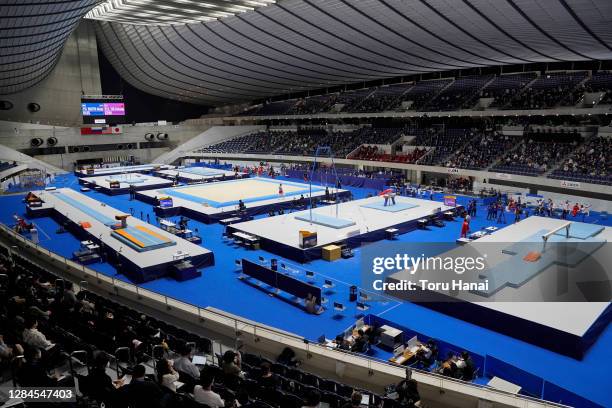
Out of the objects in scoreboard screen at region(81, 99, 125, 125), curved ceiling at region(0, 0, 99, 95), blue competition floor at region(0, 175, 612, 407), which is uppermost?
curved ceiling at region(0, 0, 99, 95)

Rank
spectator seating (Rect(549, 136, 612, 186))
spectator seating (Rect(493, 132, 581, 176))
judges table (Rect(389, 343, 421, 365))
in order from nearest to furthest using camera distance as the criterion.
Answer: judges table (Rect(389, 343, 421, 365))
spectator seating (Rect(549, 136, 612, 186))
spectator seating (Rect(493, 132, 581, 176))

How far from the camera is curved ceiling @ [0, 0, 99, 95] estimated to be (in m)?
22.7

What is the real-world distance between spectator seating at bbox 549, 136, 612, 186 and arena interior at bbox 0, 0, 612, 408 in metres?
0.17

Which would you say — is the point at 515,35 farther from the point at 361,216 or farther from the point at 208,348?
the point at 208,348

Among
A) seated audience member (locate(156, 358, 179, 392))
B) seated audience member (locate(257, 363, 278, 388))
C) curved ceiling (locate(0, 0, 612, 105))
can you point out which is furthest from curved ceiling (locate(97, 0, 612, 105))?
seated audience member (locate(156, 358, 179, 392))

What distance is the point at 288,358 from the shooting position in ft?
34.6

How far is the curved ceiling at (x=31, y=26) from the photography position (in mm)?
22661

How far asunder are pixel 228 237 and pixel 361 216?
27.8 ft

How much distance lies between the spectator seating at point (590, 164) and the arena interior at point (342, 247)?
0.17m

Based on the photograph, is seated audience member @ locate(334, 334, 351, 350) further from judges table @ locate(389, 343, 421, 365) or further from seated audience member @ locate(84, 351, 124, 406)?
seated audience member @ locate(84, 351, 124, 406)
